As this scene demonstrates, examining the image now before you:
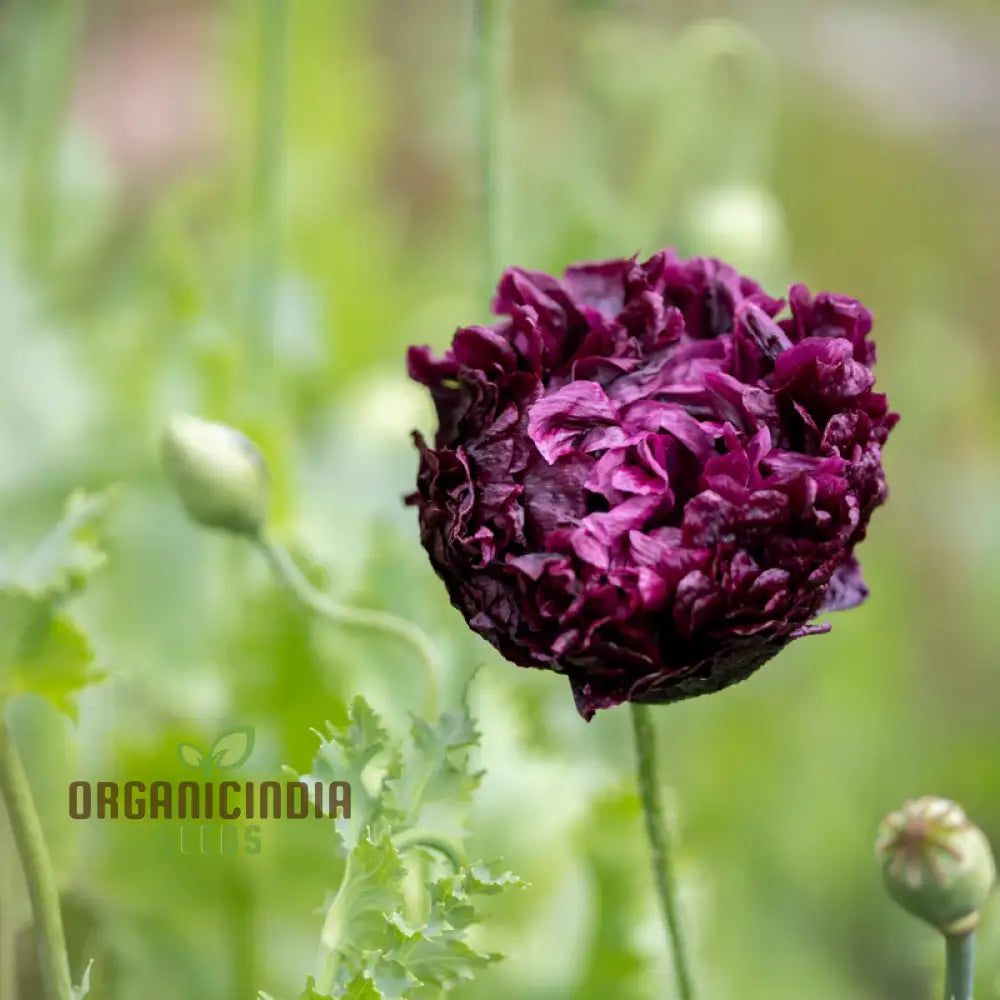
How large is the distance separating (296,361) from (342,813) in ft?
1.30

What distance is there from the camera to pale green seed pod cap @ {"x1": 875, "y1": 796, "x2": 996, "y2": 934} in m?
0.29

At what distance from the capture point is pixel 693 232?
0.55 metres

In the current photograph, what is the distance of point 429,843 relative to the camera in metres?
0.30

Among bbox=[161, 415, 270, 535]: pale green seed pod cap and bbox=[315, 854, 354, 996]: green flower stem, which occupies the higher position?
bbox=[161, 415, 270, 535]: pale green seed pod cap

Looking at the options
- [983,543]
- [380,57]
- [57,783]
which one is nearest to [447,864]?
[57,783]

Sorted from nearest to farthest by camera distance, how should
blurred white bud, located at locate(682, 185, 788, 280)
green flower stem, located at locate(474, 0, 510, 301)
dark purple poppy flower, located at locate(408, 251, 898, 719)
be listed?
dark purple poppy flower, located at locate(408, 251, 898, 719)
green flower stem, located at locate(474, 0, 510, 301)
blurred white bud, located at locate(682, 185, 788, 280)

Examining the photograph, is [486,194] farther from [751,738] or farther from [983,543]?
[983,543]

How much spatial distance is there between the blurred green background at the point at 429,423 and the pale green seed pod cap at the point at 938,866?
0.28 ft

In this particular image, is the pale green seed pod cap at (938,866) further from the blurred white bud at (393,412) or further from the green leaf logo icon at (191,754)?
the blurred white bud at (393,412)

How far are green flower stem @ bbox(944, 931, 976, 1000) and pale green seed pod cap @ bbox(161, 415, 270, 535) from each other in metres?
0.19

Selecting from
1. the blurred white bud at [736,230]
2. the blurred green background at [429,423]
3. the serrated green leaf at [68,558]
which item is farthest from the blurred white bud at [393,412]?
the serrated green leaf at [68,558]

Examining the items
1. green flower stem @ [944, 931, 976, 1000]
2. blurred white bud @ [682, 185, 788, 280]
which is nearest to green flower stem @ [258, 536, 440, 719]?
green flower stem @ [944, 931, 976, 1000]

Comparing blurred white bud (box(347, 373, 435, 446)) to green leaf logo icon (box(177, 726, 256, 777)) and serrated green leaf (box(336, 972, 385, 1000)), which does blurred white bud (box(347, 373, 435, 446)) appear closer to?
green leaf logo icon (box(177, 726, 256, 777))

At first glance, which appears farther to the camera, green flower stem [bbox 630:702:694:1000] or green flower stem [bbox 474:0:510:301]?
green flower stem [bbox 474:0:510:301]
